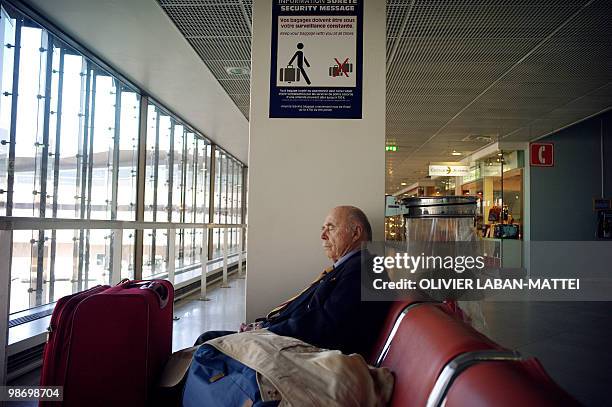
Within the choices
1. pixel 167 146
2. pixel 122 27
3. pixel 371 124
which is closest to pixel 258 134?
pixel 371 124

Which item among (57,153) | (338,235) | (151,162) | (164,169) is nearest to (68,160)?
(57,153)

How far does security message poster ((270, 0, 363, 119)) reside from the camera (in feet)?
9.12

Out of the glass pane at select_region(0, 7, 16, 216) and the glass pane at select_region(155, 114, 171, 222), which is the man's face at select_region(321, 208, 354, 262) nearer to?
the glass pane at select_region(0, 7, 16, 216)

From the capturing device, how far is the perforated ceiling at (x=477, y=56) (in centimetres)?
414

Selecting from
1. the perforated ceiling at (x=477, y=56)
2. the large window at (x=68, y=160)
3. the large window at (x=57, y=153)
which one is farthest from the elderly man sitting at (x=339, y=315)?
the perforated ceiling at (x=477, y=56)

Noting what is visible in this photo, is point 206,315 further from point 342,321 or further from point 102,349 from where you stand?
point 342,321

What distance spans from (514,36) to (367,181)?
10.2ft

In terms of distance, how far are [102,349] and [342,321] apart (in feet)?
3.65

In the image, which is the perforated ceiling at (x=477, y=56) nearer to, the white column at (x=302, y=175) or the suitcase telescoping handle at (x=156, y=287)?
the white column at (x=302, y=175)

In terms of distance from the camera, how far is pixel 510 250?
34.8 feet

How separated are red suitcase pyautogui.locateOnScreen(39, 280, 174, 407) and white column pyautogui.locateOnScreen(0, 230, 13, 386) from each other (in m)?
0.28

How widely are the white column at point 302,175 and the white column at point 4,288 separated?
1278mm

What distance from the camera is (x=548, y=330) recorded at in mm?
4816

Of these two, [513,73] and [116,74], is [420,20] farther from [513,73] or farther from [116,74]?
[116,74]
